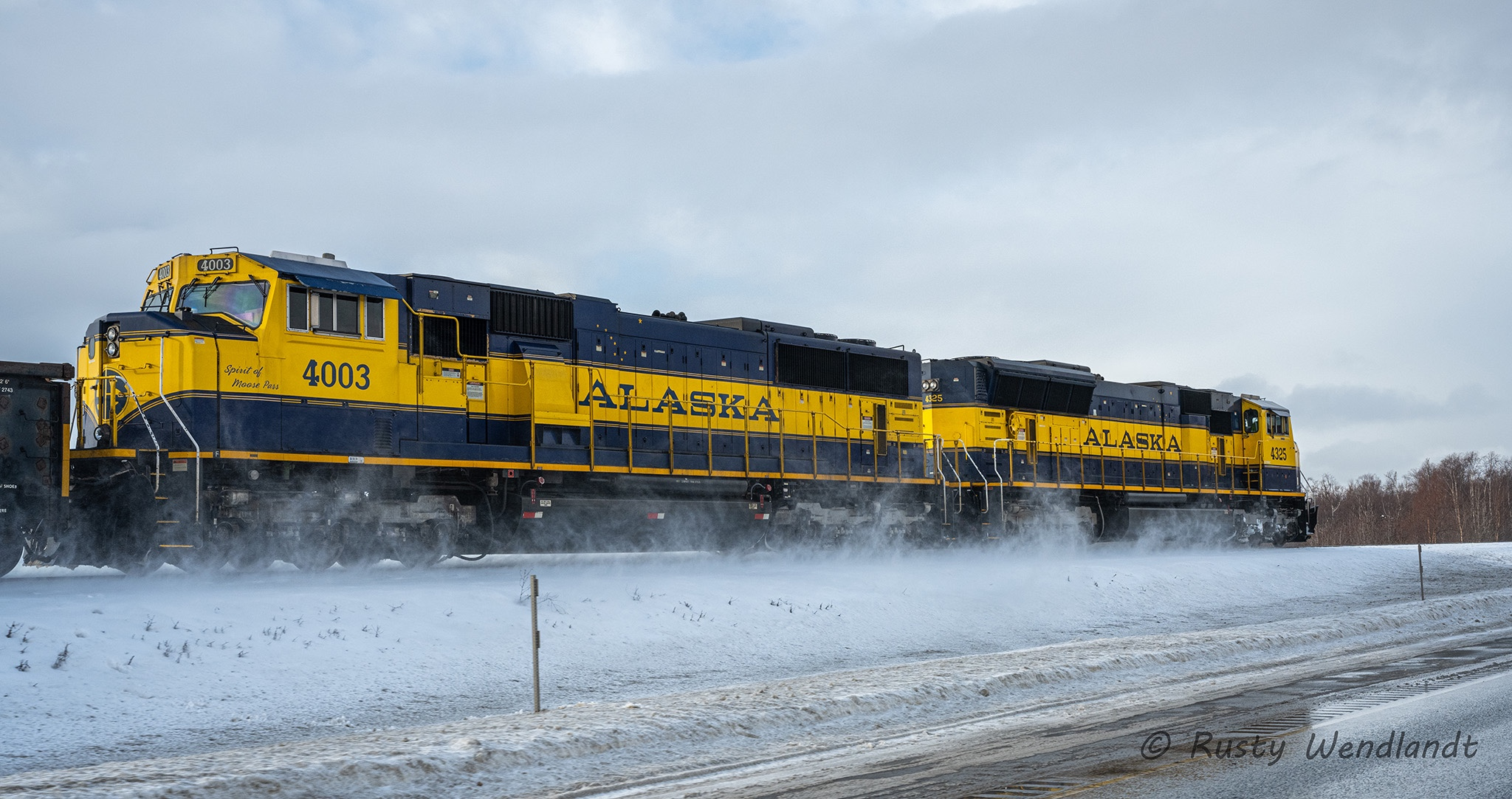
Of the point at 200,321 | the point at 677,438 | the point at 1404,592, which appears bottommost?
the point at 1404,592

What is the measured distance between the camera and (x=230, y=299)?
14812mm

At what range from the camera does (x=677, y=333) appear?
1978 cm

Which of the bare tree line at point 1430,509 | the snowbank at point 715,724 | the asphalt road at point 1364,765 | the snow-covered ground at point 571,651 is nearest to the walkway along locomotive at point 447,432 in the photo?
the snow-covered ground at point 571,651

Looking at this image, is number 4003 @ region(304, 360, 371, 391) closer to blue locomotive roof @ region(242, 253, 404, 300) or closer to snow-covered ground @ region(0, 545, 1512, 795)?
blue locomotive roof @ region(242, 253, 404, 300)

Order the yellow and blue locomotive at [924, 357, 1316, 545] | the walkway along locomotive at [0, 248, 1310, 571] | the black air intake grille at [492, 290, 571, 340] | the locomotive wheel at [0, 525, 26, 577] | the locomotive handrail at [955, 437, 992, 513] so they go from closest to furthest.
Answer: the locomotive wheel at [0, 525, 26, 577] < the walkway along locomotive at [0, 248, 1310, 571] < the black air intake grille at [492, 290, 571, 340] < the locomotive handrail at [955, 437, 992, 513] < the yellow and blue locomotive at [924, 357, 1316, 545]

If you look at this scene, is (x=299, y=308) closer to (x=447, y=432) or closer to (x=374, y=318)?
(x=374, y=318)

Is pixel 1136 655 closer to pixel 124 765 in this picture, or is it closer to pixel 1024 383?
pixel 124 765

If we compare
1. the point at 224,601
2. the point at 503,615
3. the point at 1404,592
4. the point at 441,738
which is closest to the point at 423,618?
the point at 503,615

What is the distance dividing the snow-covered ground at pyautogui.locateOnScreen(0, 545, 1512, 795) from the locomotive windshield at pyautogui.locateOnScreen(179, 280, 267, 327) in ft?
10.4

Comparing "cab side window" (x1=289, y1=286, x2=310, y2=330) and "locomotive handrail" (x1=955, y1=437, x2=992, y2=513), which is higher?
"cab side window" (x1=289, y1=286, x2=310, y2=330)

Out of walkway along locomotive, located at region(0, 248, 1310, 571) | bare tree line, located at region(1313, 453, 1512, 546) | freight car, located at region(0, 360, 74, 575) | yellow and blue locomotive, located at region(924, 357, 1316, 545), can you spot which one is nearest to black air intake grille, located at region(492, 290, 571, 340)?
walkway along locomotive, located at region(0, 248, 1310, 571)

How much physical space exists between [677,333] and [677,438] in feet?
5.82

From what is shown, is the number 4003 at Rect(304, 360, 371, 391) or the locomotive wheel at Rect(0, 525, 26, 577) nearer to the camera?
the locomotive wheel at Rect(0, 525, 26, 577)

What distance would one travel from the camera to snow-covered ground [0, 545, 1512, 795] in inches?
318
